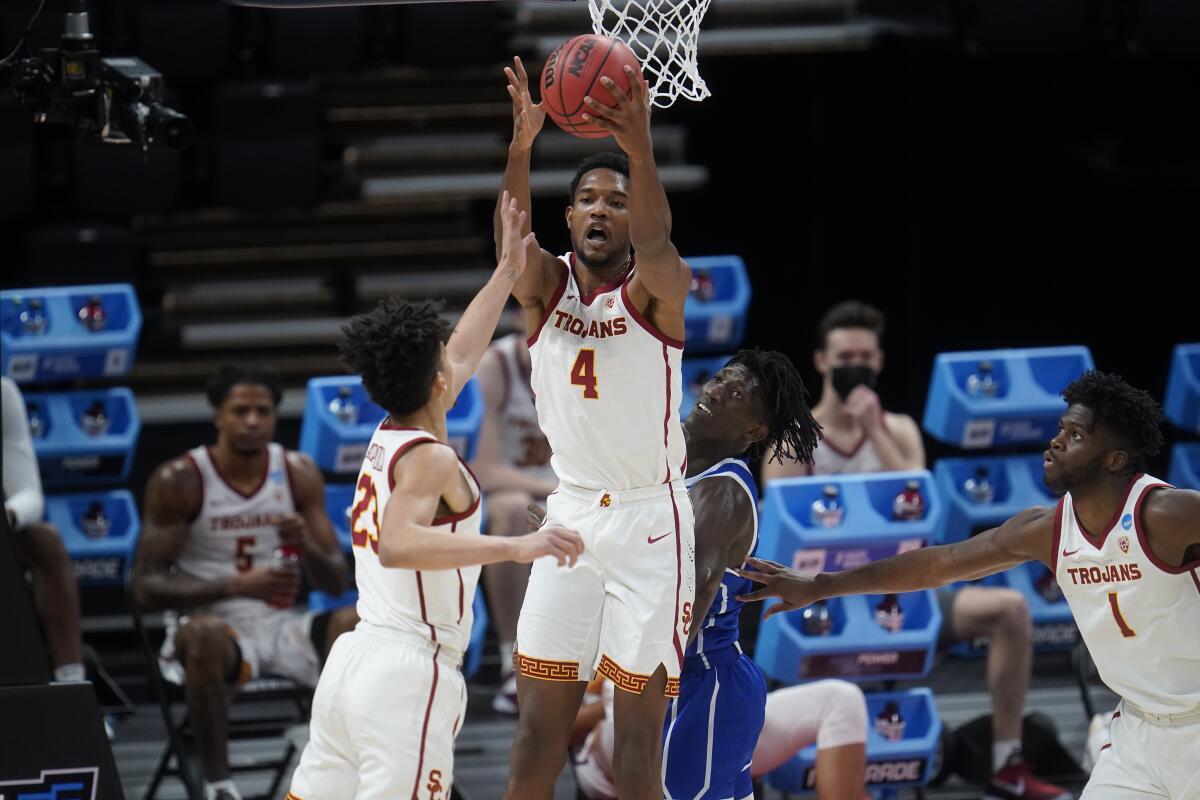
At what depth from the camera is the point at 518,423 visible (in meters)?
8.27

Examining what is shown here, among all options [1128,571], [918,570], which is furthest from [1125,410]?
[918,570]

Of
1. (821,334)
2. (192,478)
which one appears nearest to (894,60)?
(821,334)

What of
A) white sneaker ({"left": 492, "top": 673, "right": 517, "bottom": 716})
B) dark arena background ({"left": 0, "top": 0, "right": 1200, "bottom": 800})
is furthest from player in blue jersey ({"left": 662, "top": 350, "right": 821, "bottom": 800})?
dark arena background ({"left": 0, "top": 0, "right": 1200, "bottom": 800})

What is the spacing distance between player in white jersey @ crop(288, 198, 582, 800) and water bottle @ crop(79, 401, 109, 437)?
3.29 metres

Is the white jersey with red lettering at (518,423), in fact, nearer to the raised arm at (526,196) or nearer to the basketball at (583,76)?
the raised arm at (526,196)

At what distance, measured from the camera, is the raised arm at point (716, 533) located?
17.7 ft

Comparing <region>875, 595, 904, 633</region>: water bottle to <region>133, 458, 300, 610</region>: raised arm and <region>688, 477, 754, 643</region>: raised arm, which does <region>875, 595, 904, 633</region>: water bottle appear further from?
<region>133, 458, 300, 610</region>: raised arm

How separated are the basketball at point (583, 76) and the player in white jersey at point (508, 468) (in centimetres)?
254

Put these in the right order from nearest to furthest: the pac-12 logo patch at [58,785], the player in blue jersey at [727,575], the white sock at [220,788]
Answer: the player in blue jersey at [727,575]
the pac-12 logo patch at [58,785]
the white sock at [220,788]

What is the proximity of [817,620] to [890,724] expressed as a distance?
456 mm

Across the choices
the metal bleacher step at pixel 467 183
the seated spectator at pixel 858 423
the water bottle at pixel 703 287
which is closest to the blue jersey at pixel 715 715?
the seated spectator at pixel 858 423

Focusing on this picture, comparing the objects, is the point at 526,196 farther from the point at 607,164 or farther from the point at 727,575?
the point at 727,575

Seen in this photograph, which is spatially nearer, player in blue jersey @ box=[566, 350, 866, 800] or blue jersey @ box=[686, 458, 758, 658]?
player in blue jersey @ box=[566, 350, 866, 800]

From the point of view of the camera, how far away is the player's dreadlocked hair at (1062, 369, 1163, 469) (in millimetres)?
5445
